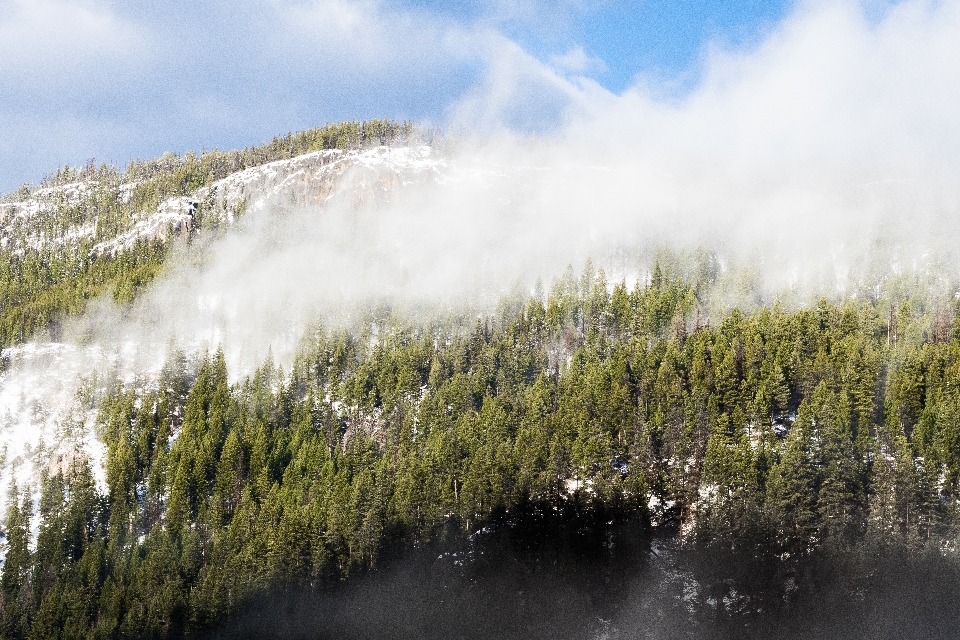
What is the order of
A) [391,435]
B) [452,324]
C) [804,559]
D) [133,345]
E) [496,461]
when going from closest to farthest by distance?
[804,559], [496,461], [391,435], [452,324], [133,345]

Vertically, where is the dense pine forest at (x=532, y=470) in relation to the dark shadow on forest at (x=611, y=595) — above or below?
above

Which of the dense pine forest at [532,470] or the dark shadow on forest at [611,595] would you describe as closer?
the dark shadow on forest at [611,595]

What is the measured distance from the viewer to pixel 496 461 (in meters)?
105

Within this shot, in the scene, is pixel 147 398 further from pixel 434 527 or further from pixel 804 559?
pixel 804 559

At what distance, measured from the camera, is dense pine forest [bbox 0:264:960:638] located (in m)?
86.1

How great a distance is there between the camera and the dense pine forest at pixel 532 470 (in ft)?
283

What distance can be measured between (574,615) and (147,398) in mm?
96980

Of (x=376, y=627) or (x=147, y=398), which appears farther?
(x=147, y=398)

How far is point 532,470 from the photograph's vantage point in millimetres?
102688

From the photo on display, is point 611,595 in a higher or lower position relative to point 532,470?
lower

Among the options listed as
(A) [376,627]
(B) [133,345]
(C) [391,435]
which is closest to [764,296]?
(C) [391,435]

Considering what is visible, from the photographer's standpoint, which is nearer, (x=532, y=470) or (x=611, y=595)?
(x=611, y=595)

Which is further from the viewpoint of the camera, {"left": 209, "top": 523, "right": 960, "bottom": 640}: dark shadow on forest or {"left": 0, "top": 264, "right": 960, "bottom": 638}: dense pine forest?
{"left": 0, "top": 264, "right": 960, "bottom": 638}: dense pine forest

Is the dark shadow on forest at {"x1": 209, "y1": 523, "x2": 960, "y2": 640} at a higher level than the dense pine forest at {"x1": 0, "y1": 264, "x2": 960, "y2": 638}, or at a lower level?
lower
